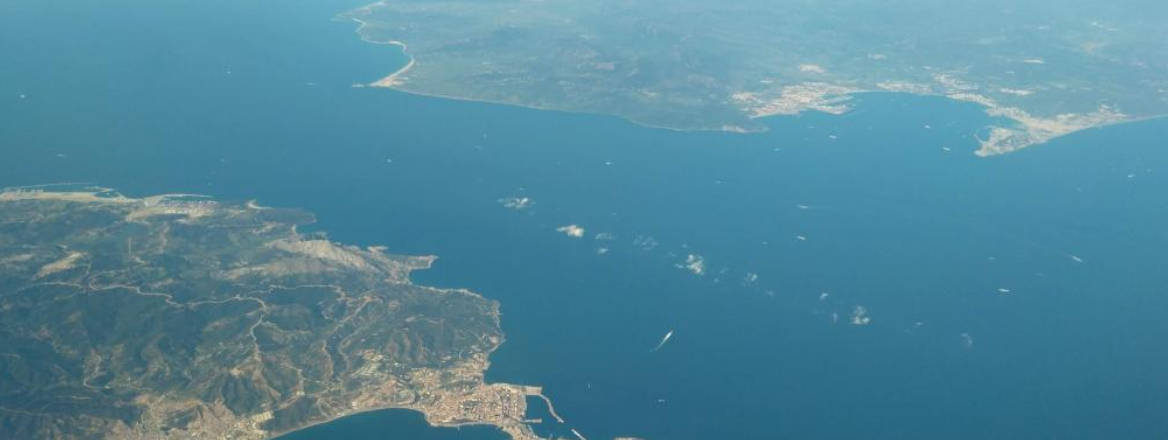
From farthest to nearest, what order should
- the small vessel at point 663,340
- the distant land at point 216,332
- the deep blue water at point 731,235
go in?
the small vessel at point 663,340, the deep blue water at point 731,235, the distant land at point 216,332

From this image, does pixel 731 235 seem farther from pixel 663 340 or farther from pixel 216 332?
pixel 216 332

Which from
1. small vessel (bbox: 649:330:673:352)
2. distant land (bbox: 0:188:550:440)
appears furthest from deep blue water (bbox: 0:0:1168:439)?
distant land (bbox: 0:188:550:440)

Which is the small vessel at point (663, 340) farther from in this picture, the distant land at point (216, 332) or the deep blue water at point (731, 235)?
the distant land at point (216, 332)

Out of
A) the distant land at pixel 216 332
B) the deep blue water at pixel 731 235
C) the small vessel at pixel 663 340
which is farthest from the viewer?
the small vessel at pixel 663 340

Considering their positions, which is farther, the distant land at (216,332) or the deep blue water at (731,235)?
the deep blue water at (731,235)

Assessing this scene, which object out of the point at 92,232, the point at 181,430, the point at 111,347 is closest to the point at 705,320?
the point at 181,430

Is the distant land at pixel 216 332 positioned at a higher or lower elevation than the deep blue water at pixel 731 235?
higher

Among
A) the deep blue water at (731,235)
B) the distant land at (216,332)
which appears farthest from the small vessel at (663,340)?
the distant land at (216,332)

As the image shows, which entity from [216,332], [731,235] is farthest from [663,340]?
[216,332]
